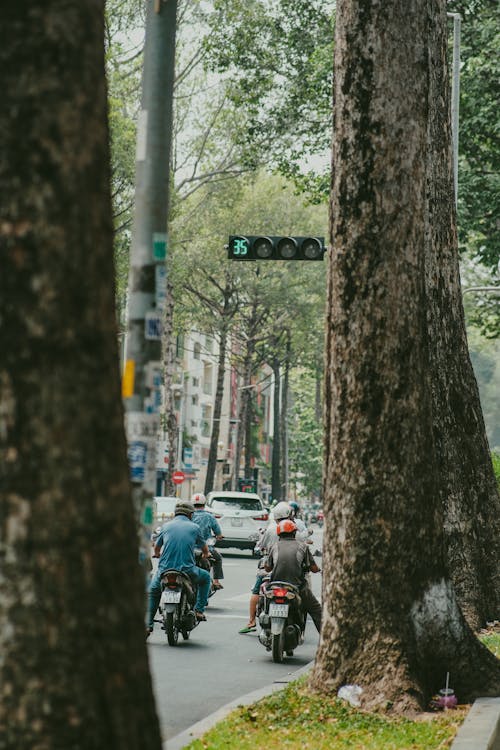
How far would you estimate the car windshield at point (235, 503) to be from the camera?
33.3 metres

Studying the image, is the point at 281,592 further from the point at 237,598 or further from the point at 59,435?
the point at 59,435

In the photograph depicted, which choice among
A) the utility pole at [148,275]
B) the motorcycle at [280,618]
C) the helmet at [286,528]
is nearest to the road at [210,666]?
the motorcycle at [280,618]

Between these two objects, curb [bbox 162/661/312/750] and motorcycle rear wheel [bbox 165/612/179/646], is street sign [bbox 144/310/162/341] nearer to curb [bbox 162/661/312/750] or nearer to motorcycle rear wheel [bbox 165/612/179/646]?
curb [bbox 162/661/312/750]

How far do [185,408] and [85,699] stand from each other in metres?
72.2

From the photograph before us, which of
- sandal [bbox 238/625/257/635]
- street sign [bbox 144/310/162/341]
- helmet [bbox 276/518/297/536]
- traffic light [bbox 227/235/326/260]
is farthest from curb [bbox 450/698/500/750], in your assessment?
traffic light [bbox 227/235/326/260]

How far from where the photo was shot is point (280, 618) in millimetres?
13258

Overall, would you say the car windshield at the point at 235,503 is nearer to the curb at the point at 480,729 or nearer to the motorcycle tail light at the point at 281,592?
the motorcycle tail light at the point at 281,592

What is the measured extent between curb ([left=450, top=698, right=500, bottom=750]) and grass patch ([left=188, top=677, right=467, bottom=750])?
3.4 inches

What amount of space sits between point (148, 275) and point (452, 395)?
850cm

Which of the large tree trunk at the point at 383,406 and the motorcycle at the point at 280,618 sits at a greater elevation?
the large tree trunk at the point at 383,406

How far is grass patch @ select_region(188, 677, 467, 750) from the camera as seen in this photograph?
24.1ft

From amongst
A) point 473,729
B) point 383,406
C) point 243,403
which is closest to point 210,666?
point 383,406

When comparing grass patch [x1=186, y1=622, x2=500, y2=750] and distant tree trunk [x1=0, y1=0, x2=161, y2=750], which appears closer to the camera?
distant tree trunk [x1=0, y1=0, x2=161, y2=750]

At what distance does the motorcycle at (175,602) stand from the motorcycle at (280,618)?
980mm
